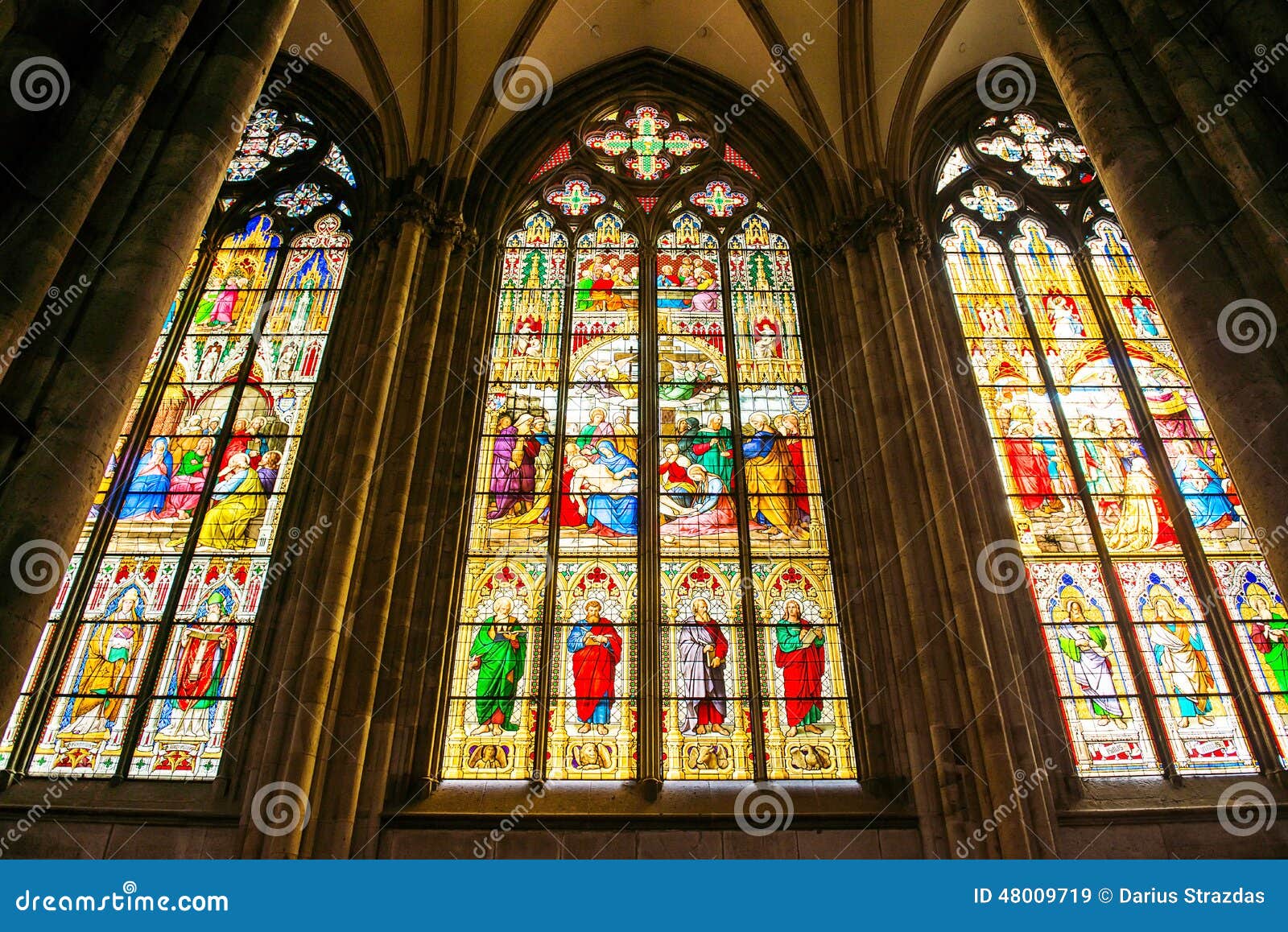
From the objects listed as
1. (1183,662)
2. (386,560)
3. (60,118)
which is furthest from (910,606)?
(60,118)

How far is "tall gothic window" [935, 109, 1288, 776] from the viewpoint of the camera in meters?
8.63

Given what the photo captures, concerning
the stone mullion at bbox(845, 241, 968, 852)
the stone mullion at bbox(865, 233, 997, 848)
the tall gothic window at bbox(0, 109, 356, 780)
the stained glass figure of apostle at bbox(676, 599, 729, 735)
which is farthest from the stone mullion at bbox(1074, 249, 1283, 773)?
the tall gothic window at bbox(0, 109, 356, 780)

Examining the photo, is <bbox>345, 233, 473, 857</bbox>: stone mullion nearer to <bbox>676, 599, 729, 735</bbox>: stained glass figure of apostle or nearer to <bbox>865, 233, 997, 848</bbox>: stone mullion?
<bbox>676, 599, 729, 735</bbox>: stained glass figure of apostle

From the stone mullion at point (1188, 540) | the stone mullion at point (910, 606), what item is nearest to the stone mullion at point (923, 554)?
the stone mullion at point (910, 606)

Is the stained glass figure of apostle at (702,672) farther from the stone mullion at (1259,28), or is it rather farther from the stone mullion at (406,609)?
the stone mullion at (1259,28)

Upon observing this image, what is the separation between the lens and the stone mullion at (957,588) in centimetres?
742

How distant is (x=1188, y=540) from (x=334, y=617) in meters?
8.25

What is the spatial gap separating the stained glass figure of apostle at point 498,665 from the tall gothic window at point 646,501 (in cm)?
2

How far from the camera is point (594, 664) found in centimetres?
888

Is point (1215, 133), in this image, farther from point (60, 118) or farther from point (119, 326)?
point (60, 118)

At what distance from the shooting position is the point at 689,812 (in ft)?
26.0

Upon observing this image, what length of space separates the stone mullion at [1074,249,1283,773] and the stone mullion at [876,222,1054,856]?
8.06 feet

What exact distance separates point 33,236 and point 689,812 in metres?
6.25

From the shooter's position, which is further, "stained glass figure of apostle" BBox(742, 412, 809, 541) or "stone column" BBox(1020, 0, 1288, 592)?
"stained glass figure of apostle" BBox(742, 412, 809, 541)
